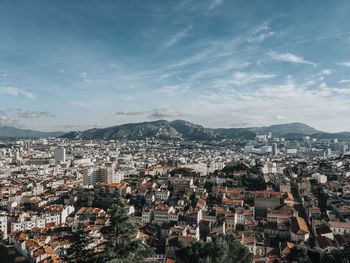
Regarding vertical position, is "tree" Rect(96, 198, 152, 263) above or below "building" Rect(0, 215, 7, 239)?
above

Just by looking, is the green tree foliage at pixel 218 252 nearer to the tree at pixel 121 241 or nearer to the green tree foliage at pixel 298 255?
the green tree foliage at pixel 298 255

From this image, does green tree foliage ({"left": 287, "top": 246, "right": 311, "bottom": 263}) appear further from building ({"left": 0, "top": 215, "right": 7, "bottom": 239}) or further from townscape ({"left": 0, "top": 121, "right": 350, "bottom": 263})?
building ({"left": 0, "top": 215, "right": 7, "bottom": 239})

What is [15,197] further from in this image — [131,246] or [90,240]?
[131,246]

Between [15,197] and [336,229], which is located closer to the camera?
[336,229]

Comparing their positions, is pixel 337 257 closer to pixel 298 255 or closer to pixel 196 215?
pixel 298 255

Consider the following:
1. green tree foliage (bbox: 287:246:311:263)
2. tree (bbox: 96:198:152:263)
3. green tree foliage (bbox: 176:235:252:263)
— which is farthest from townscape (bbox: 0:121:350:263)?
tree (bbox: 96:198:152:263)

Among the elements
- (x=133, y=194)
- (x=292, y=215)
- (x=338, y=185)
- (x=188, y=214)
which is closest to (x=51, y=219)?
(x=133, y=194)

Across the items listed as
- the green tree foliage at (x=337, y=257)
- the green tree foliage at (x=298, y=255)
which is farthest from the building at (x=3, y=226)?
the green tree foliage at (x=337, y=257)
